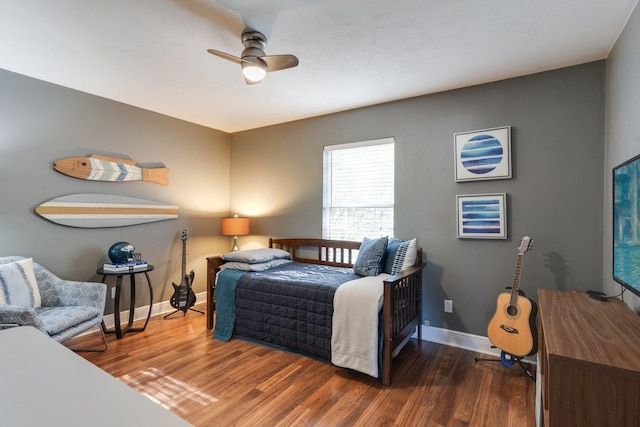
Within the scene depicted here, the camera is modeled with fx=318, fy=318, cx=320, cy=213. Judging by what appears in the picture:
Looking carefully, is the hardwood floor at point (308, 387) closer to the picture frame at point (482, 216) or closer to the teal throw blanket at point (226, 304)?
the teal throw blanket at point (226, 304)

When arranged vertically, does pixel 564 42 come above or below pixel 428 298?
above

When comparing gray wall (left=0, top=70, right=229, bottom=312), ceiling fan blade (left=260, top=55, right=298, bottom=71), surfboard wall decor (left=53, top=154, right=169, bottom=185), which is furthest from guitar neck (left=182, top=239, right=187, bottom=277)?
ceiling fan blade (left=260, top=55, right=298, bottom=71)

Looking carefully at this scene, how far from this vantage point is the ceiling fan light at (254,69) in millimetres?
2066

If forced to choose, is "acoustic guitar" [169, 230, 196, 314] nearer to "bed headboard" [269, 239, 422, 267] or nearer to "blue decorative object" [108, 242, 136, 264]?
"blue decorative object" [108, 242, 136, 264]

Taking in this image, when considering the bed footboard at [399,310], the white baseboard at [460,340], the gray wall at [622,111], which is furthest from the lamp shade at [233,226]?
the gray wall at [622,111]

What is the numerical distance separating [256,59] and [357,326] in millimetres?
2009

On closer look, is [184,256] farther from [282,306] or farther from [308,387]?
[308,387]

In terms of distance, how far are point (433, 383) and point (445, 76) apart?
246 centimetres

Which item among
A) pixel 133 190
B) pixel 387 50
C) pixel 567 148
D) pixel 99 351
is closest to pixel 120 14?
pixel 387 50

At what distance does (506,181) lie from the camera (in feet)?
9.10

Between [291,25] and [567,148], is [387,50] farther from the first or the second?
[567,148]

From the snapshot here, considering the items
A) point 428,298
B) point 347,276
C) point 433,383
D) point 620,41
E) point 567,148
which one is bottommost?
point 433,383

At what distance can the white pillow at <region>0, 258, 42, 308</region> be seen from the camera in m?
2.35

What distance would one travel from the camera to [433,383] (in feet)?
7.60
